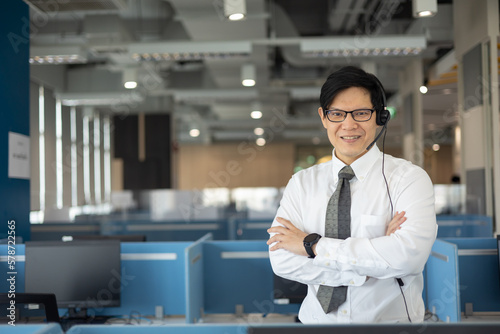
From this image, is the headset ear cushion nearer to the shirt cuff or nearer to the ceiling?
the shirt cuff

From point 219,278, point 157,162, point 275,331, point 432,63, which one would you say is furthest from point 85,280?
point 157,162

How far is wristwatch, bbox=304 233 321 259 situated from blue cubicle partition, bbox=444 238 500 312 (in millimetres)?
1833

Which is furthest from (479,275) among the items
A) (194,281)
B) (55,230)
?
(55,230)

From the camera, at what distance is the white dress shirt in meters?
1.48

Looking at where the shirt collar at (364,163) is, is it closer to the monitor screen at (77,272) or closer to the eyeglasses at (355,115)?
the eyeglasses at (355,115)

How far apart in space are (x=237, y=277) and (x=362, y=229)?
5.95 feet

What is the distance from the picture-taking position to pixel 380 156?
1.67 metres

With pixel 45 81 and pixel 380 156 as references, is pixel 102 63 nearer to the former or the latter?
pixel 45 81

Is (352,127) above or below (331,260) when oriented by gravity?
above

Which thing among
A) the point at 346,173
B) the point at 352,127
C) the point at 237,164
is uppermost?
the point at 237,164

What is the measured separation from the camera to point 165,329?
1.28m

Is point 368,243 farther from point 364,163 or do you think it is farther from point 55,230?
point 55,230

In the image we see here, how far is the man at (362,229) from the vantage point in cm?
149

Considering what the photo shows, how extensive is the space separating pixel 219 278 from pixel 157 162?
10.8 meters
